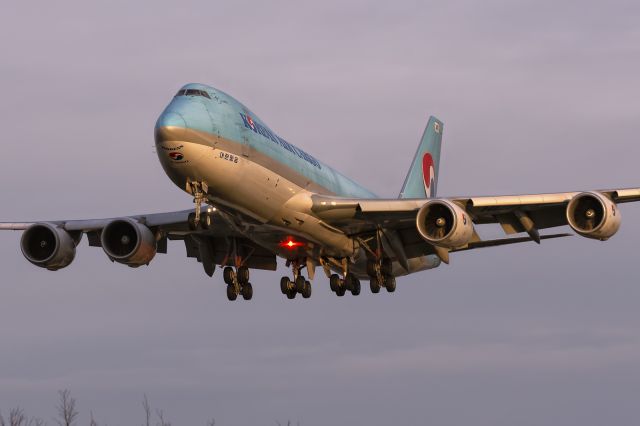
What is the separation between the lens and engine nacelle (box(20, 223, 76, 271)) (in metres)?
48.1

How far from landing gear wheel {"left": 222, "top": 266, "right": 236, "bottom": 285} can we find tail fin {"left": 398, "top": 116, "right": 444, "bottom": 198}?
10.9m

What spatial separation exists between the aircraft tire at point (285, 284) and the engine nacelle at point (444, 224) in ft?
25.3

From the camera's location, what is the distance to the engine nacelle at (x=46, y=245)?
48.1 m

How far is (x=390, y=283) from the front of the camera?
48.7 meters

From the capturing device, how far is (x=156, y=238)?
48.2 m

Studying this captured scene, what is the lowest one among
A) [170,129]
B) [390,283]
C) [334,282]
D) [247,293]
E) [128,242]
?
[247,293]

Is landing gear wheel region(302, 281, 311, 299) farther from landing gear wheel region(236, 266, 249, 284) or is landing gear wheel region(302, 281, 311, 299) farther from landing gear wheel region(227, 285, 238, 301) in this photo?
landing gear wheel region(227, 285, 238, 301)

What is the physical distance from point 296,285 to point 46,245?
9.40 metres

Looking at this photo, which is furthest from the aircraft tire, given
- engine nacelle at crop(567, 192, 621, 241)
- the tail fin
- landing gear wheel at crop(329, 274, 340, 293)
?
engine nacelle at crop(567, 192, 621, 241)

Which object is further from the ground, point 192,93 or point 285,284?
point 192,93

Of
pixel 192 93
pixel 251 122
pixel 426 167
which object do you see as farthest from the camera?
pixel 426 167

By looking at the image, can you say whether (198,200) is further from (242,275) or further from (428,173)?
(428,173)

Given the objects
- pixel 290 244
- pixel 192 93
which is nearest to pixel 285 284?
pixel 290 244

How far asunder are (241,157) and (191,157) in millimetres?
1996
